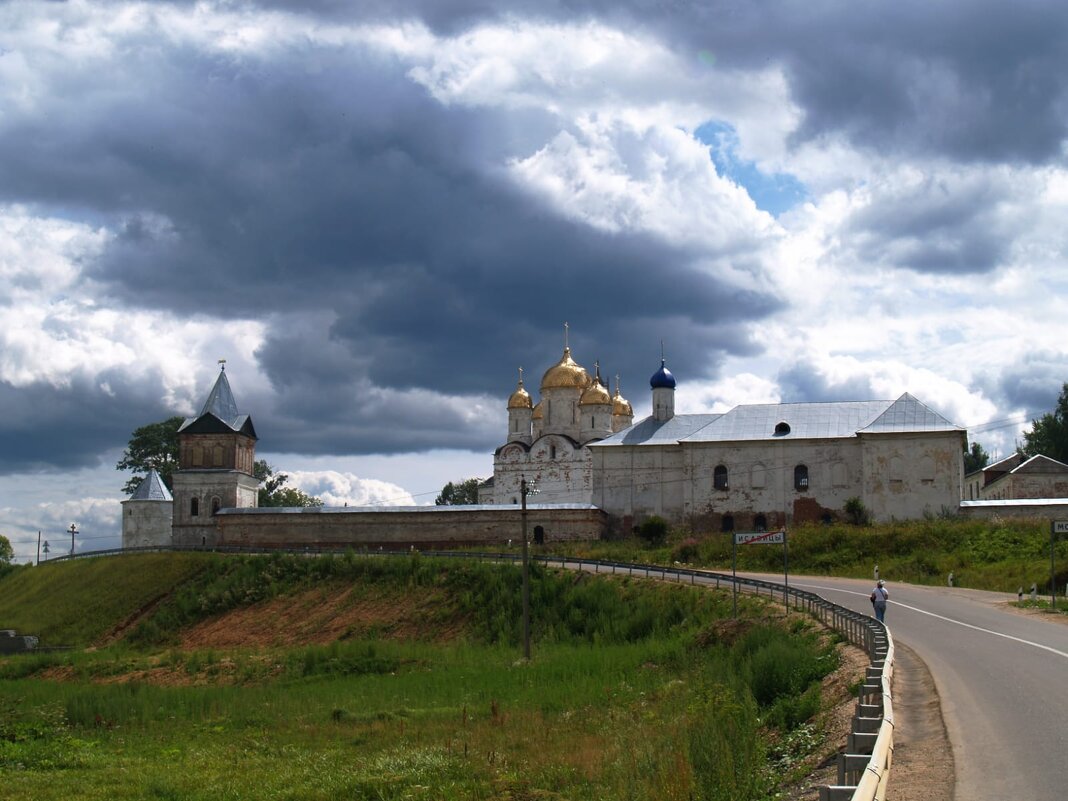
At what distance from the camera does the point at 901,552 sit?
47531 millimetres

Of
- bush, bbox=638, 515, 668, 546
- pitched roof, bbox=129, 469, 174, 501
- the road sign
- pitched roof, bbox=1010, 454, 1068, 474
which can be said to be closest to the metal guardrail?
the road sign

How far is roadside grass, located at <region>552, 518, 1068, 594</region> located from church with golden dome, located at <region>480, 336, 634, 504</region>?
1838 centimetres

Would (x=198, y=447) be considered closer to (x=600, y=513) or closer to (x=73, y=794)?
(x=600, y=513)

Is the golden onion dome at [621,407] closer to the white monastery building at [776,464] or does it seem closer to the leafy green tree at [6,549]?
the white monastery building at [776,464]

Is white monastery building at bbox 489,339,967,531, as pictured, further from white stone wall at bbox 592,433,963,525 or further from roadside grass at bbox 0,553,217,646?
roadside grass at bbox 0,553,217,646

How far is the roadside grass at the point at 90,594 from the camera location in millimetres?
52562

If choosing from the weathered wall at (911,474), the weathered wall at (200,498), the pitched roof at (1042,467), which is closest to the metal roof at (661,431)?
the weathered wall at (911,474)

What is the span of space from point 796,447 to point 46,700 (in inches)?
1389

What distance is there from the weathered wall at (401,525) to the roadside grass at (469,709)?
1296 centimetres

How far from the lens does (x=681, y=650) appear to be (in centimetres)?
2825

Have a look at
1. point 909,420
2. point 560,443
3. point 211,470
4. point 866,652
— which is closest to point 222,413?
point 211,470

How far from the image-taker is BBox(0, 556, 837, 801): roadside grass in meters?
16.9

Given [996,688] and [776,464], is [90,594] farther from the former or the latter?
[996,688]

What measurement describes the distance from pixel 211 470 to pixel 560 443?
65.6ft
